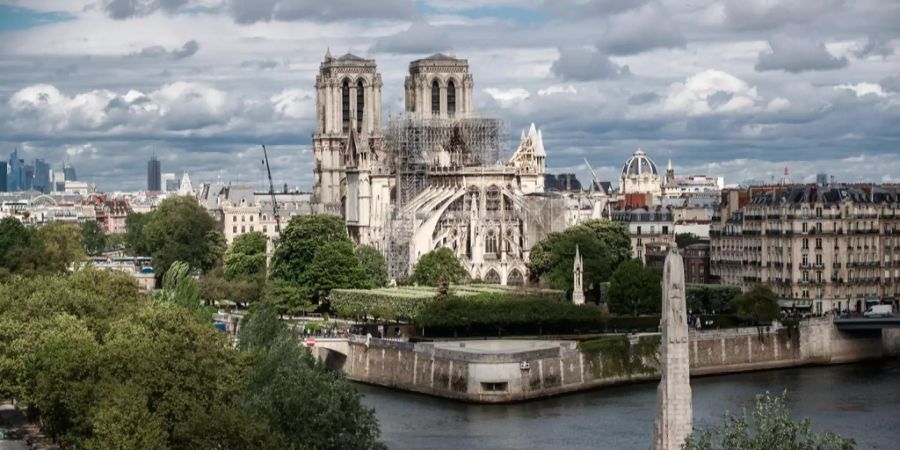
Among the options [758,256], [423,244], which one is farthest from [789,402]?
[423,244]

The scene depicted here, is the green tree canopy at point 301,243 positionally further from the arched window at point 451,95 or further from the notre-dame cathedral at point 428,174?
the arched window at point 451,95

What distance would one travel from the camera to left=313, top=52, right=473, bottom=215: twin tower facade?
141250 millimetres

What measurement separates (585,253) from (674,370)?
2734 inches

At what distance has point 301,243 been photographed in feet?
376

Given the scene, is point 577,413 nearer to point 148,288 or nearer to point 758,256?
point 758,256

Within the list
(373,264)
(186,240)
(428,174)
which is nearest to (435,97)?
(428,174)

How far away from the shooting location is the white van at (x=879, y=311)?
318 feet

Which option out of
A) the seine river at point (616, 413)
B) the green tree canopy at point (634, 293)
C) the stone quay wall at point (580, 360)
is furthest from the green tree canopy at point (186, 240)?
the seine river at point (616, 413)

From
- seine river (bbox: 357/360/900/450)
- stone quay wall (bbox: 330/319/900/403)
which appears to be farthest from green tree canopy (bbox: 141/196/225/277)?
seine river (bbox: 357/360/900/450)

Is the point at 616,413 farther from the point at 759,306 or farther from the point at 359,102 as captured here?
the point at 359,102

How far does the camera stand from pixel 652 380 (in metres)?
87.2

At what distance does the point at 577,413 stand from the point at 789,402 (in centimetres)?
819

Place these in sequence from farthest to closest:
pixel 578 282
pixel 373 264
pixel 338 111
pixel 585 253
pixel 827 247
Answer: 1. pixel 338 111
2. pixel 373 264
3. pixel 585 253
4. pixel 578 282
5. pixel 827 247

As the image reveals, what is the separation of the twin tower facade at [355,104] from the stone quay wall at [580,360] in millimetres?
47088
